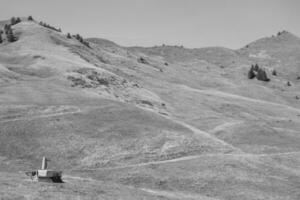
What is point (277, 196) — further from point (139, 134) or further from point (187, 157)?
point (139, 134)

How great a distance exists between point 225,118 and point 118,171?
45.2 m

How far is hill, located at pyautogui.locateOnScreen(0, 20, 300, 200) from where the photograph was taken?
46719 mm

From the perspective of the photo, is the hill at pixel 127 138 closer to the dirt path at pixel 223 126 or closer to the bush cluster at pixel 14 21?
the dirt path at pixel 223 126

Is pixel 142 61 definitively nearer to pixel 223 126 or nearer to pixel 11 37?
pixel 11 37

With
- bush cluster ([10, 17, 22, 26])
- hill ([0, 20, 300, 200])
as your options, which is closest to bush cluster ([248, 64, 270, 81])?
hill ([0, 20, 300, 200])

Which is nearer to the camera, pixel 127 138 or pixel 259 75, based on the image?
pixel 127 138

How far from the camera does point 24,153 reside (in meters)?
54.0

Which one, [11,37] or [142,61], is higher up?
[11,37]

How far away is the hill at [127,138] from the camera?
46.7m

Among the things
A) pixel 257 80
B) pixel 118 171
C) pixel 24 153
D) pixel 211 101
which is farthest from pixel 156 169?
pixel 257 80

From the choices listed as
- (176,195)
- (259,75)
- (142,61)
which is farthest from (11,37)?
(176,195)

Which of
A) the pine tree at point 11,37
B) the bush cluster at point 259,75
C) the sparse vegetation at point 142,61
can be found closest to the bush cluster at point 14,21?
the pine tree at point 11,37

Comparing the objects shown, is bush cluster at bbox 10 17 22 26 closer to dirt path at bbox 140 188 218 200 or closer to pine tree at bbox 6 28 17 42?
pine tree at bbox 6 28 17 42

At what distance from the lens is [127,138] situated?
198 feet
